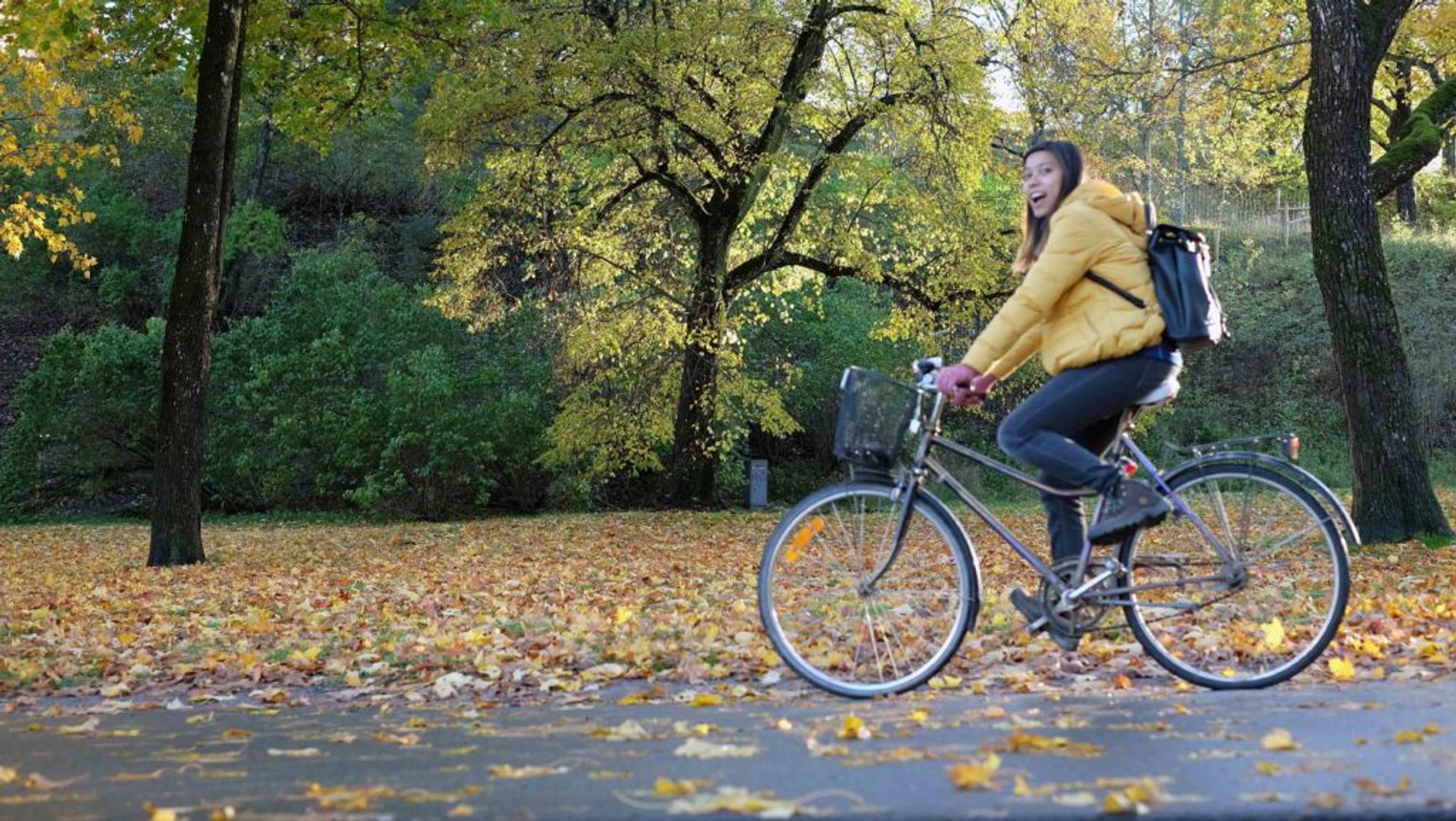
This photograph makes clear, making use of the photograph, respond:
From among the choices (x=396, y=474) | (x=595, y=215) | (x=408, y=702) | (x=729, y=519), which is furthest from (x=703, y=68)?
(x=408, y=702)

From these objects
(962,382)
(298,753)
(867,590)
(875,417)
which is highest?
(962,382)

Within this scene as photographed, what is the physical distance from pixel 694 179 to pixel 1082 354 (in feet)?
53.6

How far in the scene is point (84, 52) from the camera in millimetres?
15195

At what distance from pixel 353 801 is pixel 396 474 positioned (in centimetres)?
1836

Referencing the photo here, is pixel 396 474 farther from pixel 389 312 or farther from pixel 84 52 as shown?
pixel 84 52

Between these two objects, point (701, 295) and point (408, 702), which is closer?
point (408, 702)

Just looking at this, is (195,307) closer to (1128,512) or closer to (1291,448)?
(1128,512)

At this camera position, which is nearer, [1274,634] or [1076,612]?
[1076,612]

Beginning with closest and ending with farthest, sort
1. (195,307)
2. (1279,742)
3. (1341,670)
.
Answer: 1. (1279,742)
2. (1341,670)
3. (195,307)

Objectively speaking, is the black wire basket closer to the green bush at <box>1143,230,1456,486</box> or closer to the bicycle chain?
the bicycle chain

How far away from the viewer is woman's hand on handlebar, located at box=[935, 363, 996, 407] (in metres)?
5.00

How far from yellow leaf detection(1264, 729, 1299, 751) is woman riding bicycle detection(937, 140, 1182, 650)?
3.13 ft

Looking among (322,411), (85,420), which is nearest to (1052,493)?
(322,411)

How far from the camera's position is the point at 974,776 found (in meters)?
3.54
